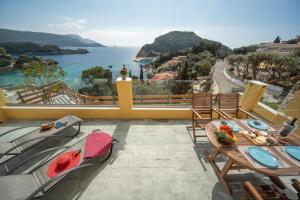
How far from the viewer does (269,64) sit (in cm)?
2223

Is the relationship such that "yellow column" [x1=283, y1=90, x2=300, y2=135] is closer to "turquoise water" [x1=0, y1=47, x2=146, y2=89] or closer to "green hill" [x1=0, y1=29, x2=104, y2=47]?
"turquoise water" [x1=0, y1=47, x2=146, y2=89]

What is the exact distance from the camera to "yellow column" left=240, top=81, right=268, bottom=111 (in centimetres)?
388

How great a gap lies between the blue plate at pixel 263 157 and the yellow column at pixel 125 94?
9.51 ft

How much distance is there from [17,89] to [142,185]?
16.2 ft

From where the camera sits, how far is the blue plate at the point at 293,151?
176cm

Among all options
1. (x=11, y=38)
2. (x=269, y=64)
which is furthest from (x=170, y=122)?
(x=11, y=38)

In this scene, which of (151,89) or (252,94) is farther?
(151,89)

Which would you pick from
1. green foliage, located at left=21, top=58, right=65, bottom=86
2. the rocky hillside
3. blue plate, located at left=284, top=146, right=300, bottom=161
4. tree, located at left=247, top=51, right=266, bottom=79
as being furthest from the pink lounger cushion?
the rocky hillside

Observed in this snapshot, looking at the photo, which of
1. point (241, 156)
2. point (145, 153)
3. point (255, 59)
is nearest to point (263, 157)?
point (241, 156)

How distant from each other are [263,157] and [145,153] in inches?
75.3

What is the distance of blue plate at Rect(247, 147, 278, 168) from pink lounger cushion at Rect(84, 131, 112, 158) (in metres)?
2.26

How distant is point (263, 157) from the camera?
5.76 feet

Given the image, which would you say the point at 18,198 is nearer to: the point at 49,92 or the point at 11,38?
the point at 49,92

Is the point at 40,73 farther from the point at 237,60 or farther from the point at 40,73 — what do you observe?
the point at 237,60
